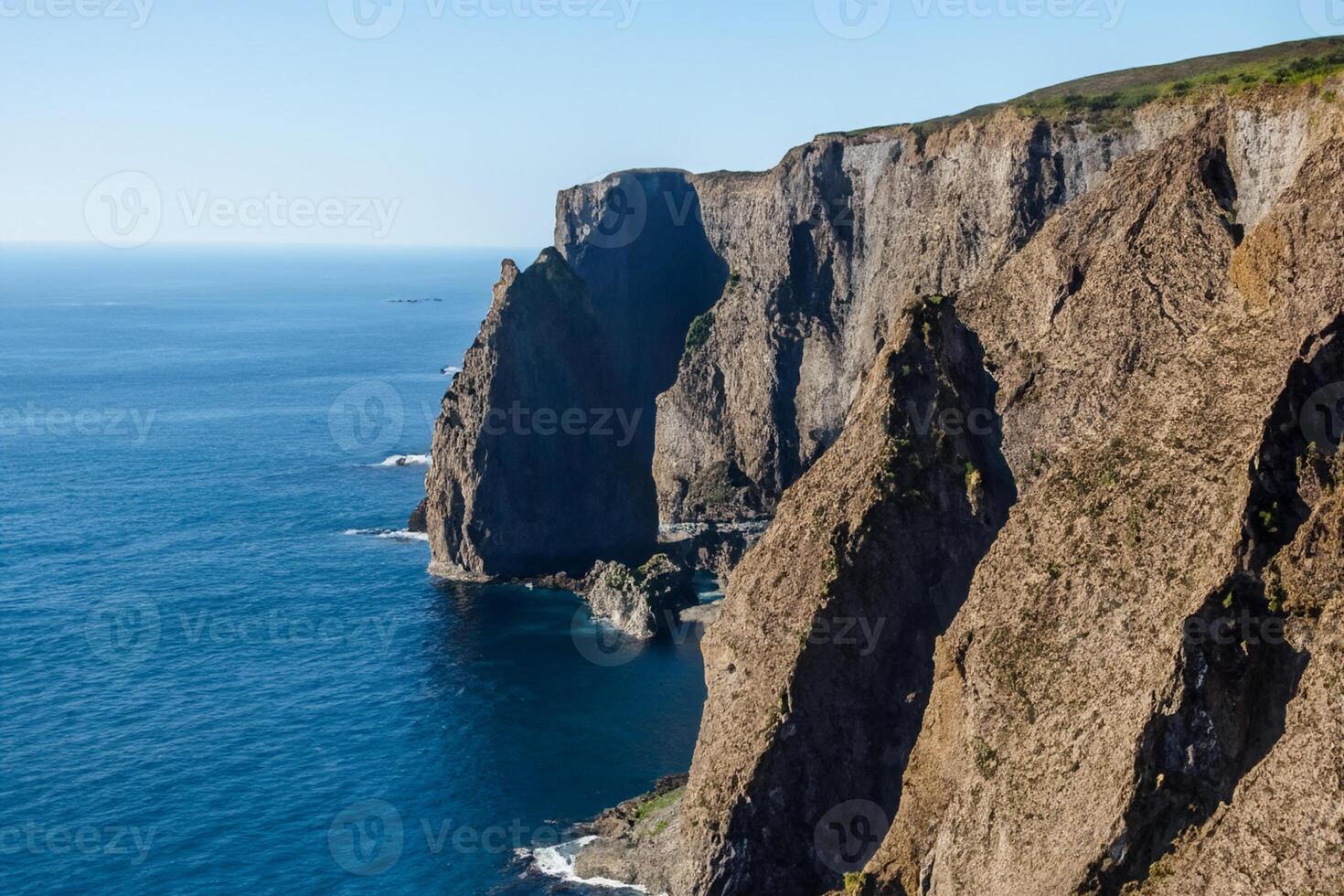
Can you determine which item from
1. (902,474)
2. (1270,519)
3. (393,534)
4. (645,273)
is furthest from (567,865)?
(645,273)

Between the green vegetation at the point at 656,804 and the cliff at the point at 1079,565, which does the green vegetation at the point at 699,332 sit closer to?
the cliff at the point at 1079,565

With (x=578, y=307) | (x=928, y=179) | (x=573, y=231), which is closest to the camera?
(x=928, y=179)

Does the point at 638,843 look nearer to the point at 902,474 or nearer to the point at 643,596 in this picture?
the point at 902,474

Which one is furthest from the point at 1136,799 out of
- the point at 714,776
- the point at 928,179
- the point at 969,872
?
the point at 928,179

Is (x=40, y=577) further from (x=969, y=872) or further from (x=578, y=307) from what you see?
(x=969, y=872)

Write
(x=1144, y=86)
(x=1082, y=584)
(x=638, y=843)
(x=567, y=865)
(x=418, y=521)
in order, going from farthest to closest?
(x=418, y=521)
(x=1144, y=86)
(x=567, y=865)
(x=638, y=843)
(x=1082, y=584)

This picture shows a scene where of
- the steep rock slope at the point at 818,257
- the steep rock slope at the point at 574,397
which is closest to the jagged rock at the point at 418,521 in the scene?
the steep rock slope at the point at 574,397

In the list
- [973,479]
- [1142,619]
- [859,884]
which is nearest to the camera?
[1142,619]
